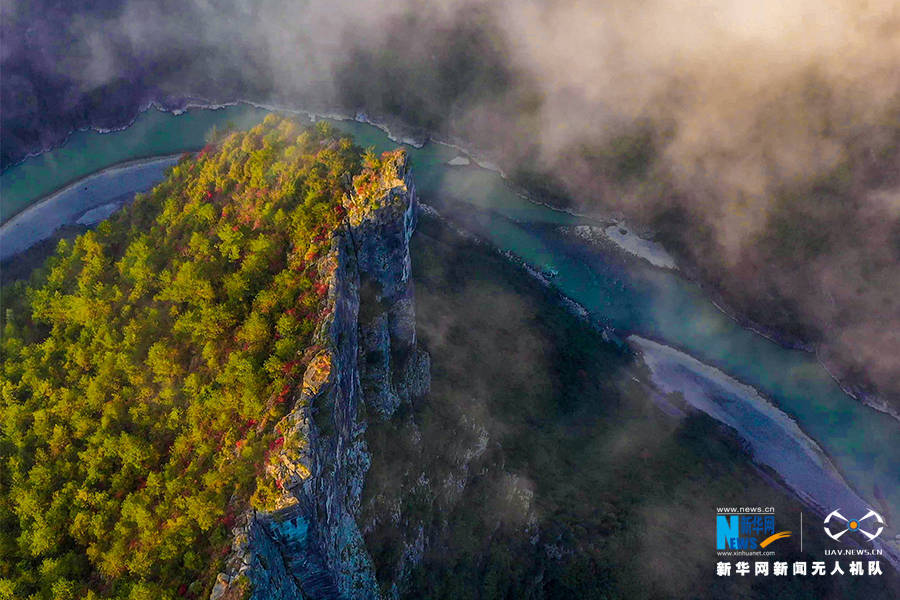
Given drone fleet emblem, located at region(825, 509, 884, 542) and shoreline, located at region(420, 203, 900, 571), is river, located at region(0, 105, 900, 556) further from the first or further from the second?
drone fleet emblem, located at region(825, 509, 884, 542)

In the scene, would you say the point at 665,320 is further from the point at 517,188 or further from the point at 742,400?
the point at 517,188

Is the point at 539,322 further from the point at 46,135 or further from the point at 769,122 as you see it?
the point at 46,135

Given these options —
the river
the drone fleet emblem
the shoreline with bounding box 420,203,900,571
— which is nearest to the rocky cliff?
the shoreline with bounding box 420,203,900,571

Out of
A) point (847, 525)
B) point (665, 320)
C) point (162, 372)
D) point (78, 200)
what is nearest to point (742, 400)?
point (665, 320)

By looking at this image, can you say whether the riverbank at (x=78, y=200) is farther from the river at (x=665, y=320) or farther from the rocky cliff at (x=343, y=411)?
the rocky cliff at (x=343, y=411)

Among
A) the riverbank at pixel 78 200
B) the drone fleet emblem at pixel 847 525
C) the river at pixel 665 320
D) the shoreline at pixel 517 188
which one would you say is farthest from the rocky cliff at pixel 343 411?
the shoreline at pixel 517 188

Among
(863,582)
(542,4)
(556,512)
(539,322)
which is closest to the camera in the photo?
(556,512)

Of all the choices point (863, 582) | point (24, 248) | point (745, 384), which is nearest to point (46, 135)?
point (24, 248)
